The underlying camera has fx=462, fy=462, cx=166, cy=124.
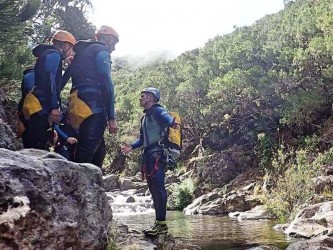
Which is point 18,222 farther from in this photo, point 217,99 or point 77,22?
point 217,99

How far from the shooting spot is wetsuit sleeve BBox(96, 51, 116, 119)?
4039 mm

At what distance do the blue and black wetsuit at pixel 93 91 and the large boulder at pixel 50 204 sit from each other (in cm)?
82

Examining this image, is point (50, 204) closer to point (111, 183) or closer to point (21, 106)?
point (21, 106)

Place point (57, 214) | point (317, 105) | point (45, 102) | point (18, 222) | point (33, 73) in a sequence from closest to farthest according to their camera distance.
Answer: point (18, 222) < point (57, 214) < point (45, 102) < point (33, 73) < point (317, 105)

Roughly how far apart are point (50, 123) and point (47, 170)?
1.48 meters

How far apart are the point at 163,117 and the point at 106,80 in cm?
70

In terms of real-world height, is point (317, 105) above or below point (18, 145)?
above

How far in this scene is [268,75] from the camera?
1928cm

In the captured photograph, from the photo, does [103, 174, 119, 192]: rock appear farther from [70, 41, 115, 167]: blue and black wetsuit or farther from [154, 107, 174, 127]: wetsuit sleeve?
[70, 41, 115, 167]: blue and black wetsuit

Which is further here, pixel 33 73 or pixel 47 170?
pixel 33 73

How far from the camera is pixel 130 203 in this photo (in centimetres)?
1734

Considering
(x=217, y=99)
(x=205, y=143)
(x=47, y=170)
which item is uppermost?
(x=217, y=99)

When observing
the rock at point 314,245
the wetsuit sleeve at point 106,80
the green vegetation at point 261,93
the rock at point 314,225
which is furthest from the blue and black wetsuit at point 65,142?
the green vegetation at point 261,93

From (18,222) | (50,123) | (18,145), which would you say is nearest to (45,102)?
Result: (50,123)
